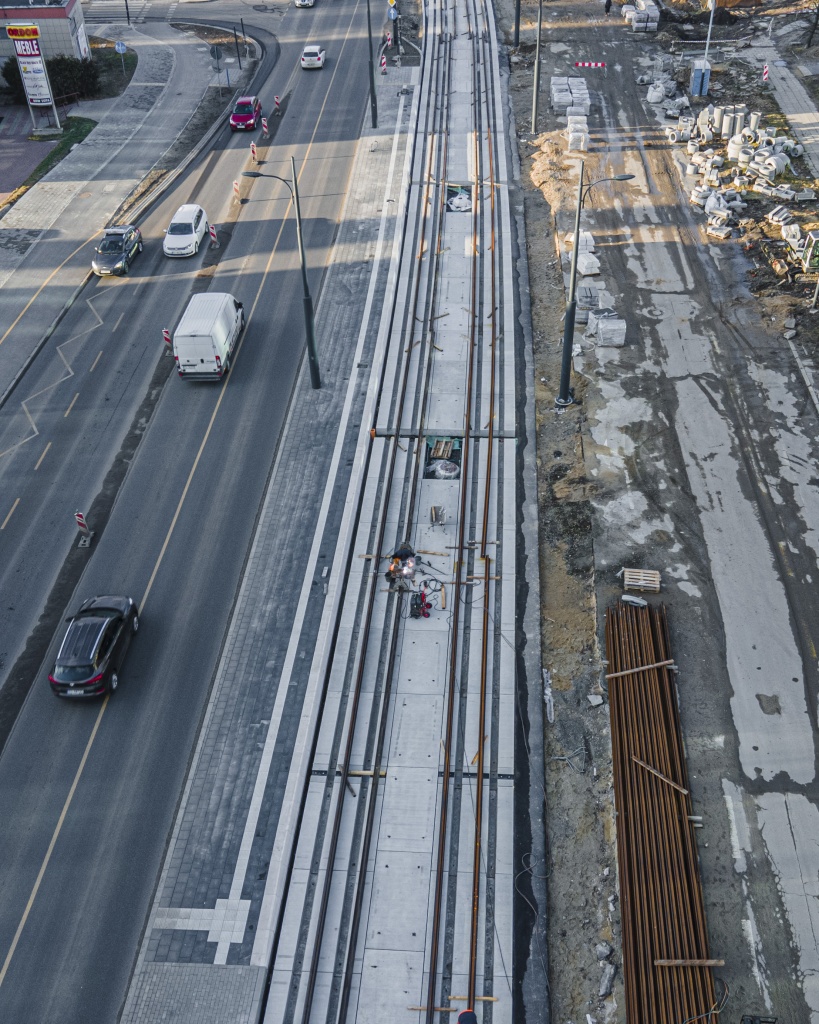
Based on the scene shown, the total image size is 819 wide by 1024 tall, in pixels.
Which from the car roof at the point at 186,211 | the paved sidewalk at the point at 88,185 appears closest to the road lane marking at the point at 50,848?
the paved sidewalk at the point at 88,185

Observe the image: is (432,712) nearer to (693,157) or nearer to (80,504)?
(80,504)

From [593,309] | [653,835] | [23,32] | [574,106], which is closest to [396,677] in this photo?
[653,835]

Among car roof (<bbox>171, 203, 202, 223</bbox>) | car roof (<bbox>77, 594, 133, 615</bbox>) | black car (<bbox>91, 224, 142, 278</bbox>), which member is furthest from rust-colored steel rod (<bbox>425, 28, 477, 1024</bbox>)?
black car (<bbox>91, 224, 142, 278</bbox>)

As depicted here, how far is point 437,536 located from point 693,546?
6.87m

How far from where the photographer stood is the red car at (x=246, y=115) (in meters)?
51.8

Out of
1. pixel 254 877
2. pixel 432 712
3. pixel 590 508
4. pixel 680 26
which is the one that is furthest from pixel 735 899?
pixel 680 26

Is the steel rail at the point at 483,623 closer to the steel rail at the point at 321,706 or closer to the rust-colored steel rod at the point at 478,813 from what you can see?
the rust-colored steel rod at the point at 478,813

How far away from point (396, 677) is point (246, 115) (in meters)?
37.9

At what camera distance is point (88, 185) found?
158 feet

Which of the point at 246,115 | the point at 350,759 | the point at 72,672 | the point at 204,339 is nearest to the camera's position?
the point at 350,759

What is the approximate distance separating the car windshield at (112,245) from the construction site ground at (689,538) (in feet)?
54.8

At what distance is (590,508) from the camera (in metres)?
27.9

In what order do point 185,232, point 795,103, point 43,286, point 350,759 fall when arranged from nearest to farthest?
1. point 350,759
2. point 43,286
3. point 185,232
4. point 795,103

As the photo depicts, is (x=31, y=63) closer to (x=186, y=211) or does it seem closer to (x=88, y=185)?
(x=88, y=185)
